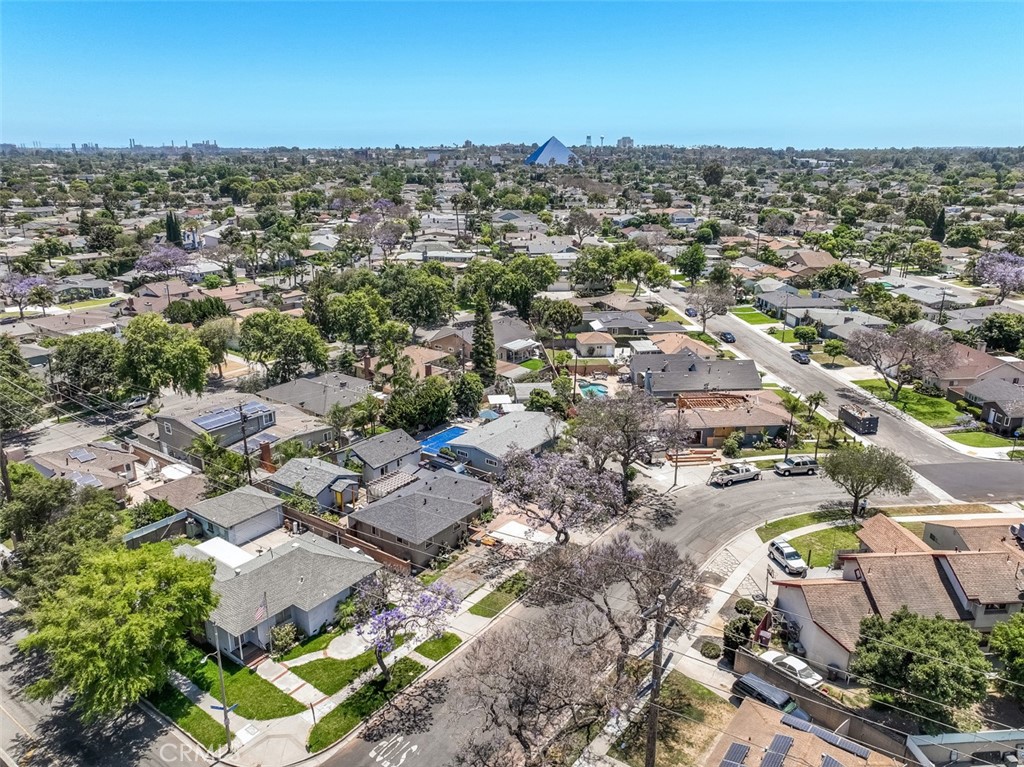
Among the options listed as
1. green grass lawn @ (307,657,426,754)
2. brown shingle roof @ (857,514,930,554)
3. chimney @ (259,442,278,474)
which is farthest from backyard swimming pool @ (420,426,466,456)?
brown shingle roof @ (857,514,930,554)

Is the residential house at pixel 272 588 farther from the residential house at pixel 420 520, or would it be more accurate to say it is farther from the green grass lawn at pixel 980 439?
the green grass lawn at pixel 980 439

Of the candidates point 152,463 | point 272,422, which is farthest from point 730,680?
point 152,463

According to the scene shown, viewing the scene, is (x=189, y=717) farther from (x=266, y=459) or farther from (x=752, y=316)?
(x=752, y=316)

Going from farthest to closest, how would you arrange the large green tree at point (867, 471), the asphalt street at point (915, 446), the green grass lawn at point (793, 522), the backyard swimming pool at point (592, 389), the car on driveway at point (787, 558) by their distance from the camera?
the backyard swimming pool at point (592, 389), the asphalt street at point (915, 446), the green grass lawn at point (793, 522), the large green tree at point (867, 471), the car on driveway at point (787, 558)

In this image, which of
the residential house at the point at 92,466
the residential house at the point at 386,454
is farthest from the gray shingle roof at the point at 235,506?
the residential house at the point at 92,466

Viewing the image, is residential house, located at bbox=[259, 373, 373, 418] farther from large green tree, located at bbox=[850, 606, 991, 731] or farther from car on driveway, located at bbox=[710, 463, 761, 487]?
large green tree, located at bbox=[850, 606, 991, 731]

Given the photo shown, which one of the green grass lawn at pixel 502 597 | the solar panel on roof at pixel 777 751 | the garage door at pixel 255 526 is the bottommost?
the green grass lawn at pixel 502 597
